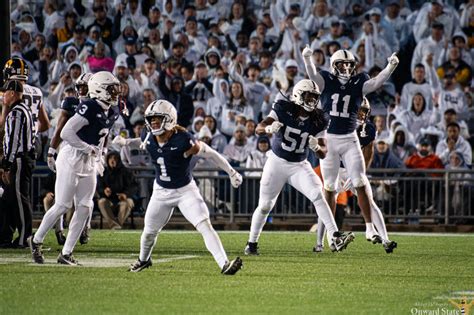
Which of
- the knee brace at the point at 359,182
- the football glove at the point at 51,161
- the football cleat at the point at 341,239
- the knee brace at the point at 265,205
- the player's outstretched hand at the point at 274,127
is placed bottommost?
the football cleat at the point at 341,239

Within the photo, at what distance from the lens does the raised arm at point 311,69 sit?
44.3ft

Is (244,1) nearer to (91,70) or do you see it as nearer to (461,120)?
(91,70)

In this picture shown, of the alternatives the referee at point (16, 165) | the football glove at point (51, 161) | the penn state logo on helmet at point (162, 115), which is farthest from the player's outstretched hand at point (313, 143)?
the referee at point (16, 165)

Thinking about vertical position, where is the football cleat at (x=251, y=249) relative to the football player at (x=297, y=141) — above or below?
below

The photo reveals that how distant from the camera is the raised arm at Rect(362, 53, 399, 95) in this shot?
13734 millimetres

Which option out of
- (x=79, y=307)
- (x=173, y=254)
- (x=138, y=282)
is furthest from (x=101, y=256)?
(x=79, y=307)

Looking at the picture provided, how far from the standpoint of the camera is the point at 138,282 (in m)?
10.2

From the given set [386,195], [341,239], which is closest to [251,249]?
[341,239]

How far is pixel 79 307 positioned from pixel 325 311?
1796 millimetres

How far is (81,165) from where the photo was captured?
466 inches

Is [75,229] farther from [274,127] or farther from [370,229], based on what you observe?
[370,229]

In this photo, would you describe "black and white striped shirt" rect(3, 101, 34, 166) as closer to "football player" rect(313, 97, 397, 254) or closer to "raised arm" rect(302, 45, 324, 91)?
"raised arm" rect(302, 45, 324, 91)

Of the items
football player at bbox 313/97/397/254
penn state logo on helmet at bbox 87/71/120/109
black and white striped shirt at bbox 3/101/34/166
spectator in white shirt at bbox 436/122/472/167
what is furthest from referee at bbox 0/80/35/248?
spectator in white shirt at bbox 436/122/472/167

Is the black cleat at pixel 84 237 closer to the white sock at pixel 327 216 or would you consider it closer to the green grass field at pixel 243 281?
the green grass field at pixel 243 281
